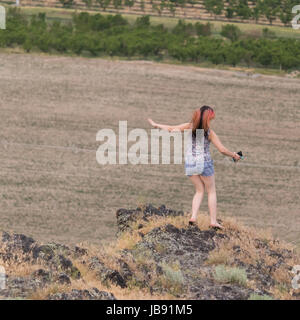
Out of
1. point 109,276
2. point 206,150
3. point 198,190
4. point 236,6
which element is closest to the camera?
point 109,276

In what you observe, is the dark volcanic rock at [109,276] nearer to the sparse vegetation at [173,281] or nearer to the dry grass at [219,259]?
the sparse vegetation at [173,281]

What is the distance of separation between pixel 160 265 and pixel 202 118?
4.71ft

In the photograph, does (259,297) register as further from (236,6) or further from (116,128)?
(236,6)

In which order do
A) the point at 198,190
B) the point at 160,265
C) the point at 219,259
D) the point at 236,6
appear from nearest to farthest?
the point at 160,265 → the point at 219,259 → the point at 198,190 → the point at 236,6

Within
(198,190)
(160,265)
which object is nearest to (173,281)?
(160,265)

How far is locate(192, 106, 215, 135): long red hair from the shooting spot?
26.2ft

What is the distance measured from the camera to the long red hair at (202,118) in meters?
7.98

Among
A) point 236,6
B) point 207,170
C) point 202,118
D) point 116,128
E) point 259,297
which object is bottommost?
point 116,128

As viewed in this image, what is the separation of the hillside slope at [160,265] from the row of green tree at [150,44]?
22.7m

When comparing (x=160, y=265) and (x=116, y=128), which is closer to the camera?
(x=160, y=265)

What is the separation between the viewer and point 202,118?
798cm

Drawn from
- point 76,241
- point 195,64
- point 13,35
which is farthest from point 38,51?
point 76,241

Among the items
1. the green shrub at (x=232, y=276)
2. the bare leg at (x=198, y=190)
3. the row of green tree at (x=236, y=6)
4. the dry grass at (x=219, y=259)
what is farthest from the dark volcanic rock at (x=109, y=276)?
the row of green tree at (x=236, y=6)

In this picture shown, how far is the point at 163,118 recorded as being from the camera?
77.6 ft
